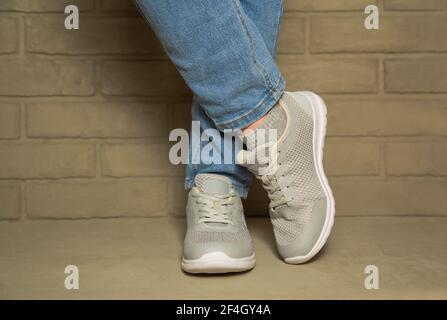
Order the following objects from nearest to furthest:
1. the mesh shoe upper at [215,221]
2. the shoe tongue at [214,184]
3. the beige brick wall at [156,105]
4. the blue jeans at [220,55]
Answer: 1. the blue jeans at [220,55]
2. the mesh shoe upper at [215,221]
3. the shoe tongue at [214,184]
4. the beige brick wall at [156,105]

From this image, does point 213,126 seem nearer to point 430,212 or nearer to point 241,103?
point 241,103

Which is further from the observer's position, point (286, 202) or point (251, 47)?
point (286, 202)

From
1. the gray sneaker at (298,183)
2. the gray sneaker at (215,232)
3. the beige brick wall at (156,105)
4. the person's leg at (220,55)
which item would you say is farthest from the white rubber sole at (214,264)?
the beige brick wall at (156,105)

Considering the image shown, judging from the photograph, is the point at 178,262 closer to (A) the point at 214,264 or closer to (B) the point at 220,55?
(A) the point at 214,264

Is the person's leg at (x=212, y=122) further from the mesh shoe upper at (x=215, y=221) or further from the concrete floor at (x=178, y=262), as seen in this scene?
the concrete floor at (x=178, y=262)

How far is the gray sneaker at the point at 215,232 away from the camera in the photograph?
106 cm

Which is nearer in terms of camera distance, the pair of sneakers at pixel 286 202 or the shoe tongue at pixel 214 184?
the pair of sneakers at pixel 286 202

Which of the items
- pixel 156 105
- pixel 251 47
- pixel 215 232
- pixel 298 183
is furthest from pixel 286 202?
pixel 156 105

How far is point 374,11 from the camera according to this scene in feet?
4.74

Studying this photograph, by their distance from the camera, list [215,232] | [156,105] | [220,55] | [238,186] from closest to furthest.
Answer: [220,55] < [215,232] < [238,186] < [156,105]

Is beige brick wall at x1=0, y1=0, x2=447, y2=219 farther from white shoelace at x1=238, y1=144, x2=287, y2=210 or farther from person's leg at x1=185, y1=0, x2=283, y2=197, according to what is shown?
white shoelace at x1=238, y1=144, x2=287, y2=210

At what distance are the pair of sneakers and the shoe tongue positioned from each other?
1cm

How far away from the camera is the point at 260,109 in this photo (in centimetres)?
105

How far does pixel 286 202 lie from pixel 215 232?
0.14 meters
